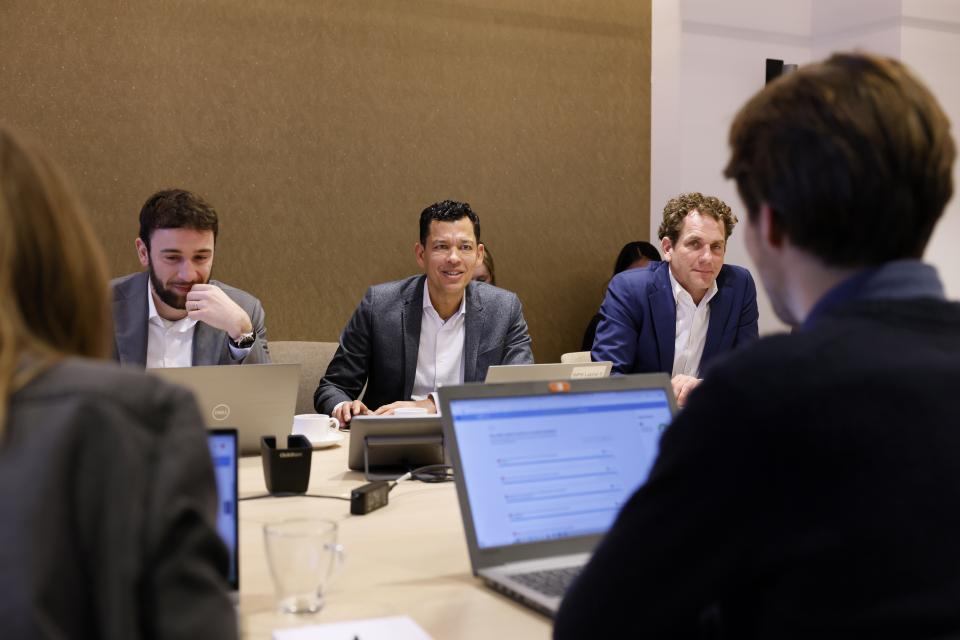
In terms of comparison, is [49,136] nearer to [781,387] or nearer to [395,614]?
[395,614]

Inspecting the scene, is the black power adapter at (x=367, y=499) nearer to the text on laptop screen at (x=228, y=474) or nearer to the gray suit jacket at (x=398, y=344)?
the text on laptop screen at (x=228, y=474)

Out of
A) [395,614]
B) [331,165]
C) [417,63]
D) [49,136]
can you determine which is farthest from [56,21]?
[395,614]

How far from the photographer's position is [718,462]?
Result: 887 millimetres

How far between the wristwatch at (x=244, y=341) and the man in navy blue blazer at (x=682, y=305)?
54.8 inches

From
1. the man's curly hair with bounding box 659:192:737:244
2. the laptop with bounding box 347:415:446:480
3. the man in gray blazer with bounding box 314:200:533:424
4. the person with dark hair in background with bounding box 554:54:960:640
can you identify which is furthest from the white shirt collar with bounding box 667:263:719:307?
the person with dark hair in background with bounding box 554:54:960:640

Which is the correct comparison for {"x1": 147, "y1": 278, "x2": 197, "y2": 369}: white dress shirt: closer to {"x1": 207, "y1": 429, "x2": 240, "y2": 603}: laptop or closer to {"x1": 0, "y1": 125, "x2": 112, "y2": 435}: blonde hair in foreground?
{"x1": 207, "y1": 429, "x2": 240, "y2": 603}: laptop

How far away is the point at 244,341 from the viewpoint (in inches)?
121

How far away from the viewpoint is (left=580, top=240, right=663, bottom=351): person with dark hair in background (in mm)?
5102

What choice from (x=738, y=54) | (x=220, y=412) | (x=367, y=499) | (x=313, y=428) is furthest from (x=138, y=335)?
(x=738, y=54)

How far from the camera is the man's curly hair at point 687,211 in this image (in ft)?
12.6

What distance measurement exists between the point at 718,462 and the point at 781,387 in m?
0.09

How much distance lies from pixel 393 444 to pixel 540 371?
50 cm

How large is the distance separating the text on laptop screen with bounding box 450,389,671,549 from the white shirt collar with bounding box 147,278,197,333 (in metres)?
1.98

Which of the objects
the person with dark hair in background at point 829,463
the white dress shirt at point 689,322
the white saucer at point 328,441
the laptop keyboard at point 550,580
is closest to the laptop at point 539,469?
the laptop keyboard at point 550,580
